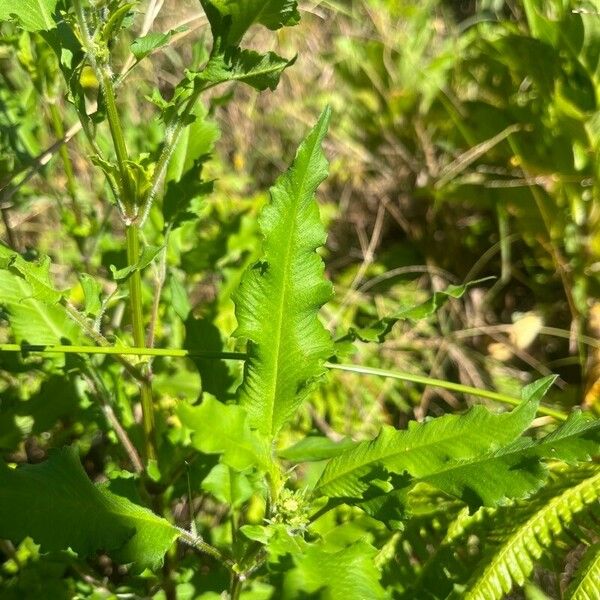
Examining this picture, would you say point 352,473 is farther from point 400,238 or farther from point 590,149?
point 400,238

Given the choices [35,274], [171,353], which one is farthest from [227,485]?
[35,274]

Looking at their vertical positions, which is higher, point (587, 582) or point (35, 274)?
point (35, 274)

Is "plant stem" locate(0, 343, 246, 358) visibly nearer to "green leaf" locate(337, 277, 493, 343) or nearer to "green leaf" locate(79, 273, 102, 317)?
"green leaf" locate(79, 273, 102, 317)

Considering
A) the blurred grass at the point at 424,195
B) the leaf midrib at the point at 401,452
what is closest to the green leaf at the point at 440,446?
the leaf midrib at the point at 401,452

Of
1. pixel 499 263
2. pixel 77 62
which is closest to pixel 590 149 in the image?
pixel 499 263

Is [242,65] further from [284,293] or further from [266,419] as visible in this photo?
[266,419]

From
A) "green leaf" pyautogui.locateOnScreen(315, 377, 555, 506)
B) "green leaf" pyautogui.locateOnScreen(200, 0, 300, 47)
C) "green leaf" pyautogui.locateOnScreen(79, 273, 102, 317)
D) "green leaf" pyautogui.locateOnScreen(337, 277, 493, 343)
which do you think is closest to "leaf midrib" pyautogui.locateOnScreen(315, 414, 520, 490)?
"green leaf" pyautogui.locateOnScreen(315, 377, 555, 506)
